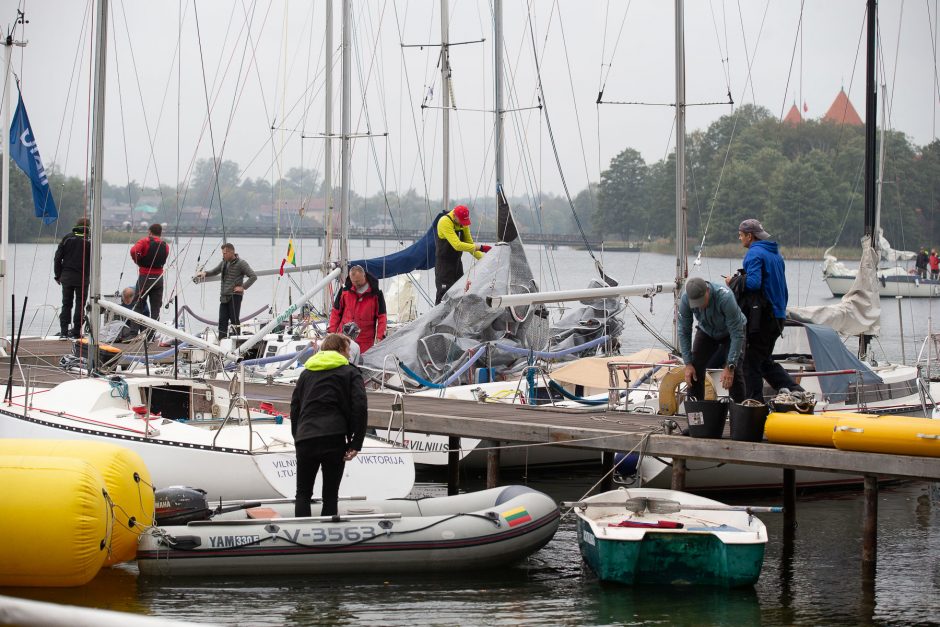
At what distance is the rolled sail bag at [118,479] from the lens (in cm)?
872

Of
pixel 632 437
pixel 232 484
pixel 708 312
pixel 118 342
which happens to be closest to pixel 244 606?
pixel 232 484

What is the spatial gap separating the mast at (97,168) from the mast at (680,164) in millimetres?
6570

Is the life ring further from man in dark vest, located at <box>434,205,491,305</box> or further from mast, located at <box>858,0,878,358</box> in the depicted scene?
mast, located at <box>858,0,878,358</box>

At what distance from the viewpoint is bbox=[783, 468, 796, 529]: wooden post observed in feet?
39.4

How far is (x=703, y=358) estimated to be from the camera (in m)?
11.0

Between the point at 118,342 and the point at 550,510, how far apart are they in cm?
1193

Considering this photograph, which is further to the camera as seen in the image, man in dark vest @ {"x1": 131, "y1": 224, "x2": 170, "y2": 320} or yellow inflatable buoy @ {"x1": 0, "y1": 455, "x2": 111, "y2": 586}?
man in dark vest @ {"x1": 131, "y1": 224, "x2": 170, "y2": 320}

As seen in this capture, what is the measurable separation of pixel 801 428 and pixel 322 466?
3963 millimetres

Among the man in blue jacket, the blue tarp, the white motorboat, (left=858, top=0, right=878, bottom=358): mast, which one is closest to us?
the man in blue jacket

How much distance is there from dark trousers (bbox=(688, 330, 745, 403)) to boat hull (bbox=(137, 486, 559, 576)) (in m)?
2.28

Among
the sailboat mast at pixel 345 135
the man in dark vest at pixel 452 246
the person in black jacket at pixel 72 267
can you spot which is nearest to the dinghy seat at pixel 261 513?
the man in dark vest at pixel 452 246

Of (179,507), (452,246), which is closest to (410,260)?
(452,246)

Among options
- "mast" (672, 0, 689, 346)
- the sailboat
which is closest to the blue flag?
the sailboat

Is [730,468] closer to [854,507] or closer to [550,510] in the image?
[854,507]
